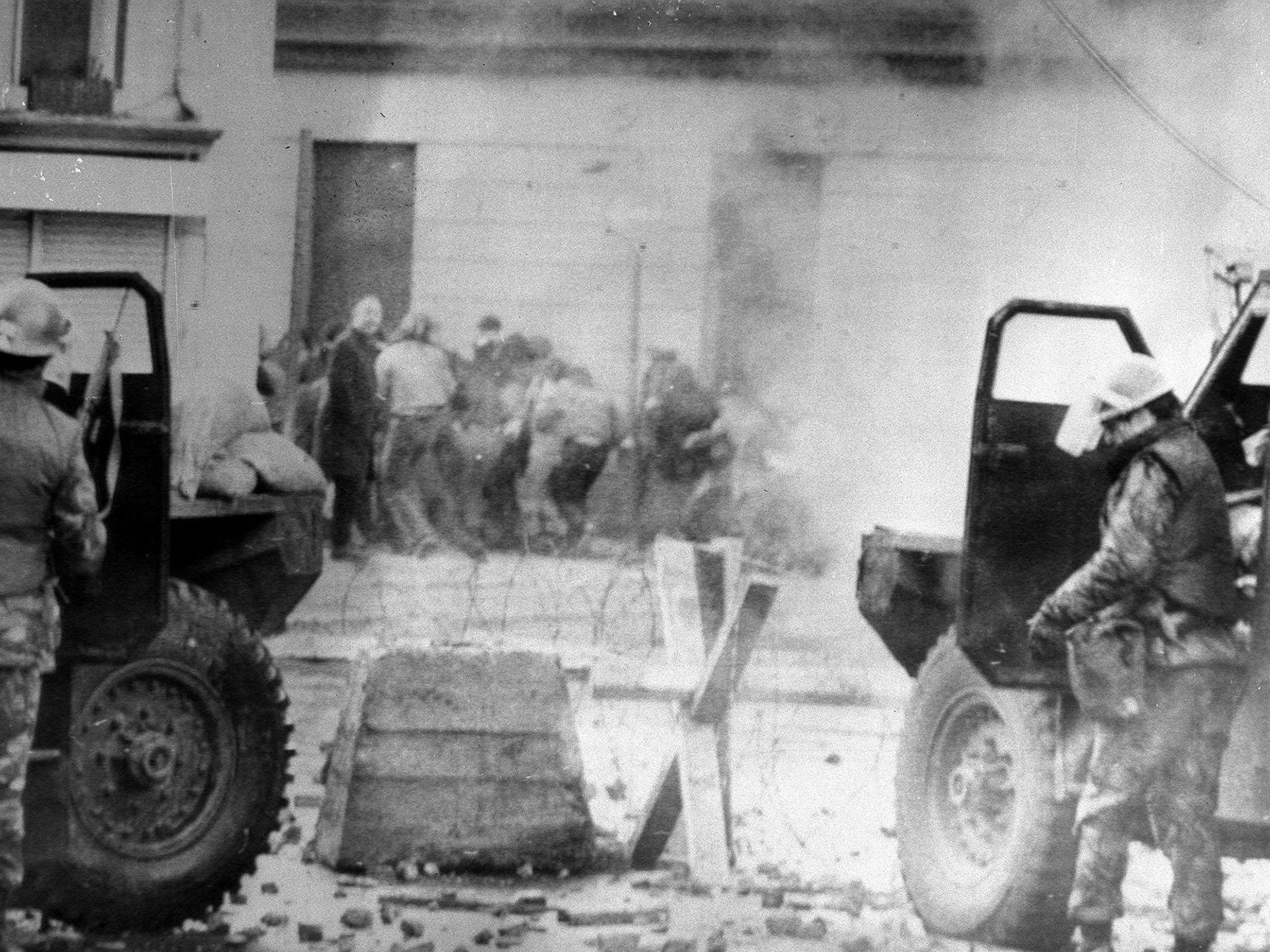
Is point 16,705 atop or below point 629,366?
below

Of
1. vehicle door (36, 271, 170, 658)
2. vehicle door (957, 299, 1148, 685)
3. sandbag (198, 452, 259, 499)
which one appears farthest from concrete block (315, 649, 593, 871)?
vehicle door (957, 299, 1148, 685)

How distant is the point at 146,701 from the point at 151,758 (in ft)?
0.55

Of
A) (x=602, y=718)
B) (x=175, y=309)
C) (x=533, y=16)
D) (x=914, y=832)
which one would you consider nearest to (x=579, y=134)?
(x=533, y=16)

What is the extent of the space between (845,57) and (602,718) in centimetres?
232

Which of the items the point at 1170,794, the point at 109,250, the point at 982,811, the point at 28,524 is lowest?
the point at 982,811

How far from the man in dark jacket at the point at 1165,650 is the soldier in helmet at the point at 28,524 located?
2801 mm

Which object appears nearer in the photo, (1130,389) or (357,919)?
(1130,389)

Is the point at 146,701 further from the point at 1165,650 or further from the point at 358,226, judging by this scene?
the point at 1165,650

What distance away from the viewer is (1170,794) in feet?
19.6

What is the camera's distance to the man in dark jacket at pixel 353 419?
22.8 ft

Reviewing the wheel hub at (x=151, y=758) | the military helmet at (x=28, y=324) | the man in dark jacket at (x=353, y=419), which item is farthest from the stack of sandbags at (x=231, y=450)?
the military helmet at (x=28, y=324)

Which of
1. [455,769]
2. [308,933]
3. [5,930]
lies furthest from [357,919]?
[5,930]

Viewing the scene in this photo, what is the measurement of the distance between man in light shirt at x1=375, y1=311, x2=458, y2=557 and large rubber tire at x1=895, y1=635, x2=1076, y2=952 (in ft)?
5.57

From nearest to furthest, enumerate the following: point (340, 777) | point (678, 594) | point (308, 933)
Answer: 1. point (308, 933)
2. point (340, 777)
3. point (678, 594)
